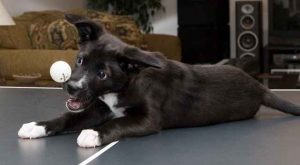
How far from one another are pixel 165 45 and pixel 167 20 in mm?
1423

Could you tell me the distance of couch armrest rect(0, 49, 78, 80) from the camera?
3.82 m

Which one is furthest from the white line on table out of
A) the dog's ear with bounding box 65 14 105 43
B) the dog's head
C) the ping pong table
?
the dog's ear with bounding box 65 14 105 43

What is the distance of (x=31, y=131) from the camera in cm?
130

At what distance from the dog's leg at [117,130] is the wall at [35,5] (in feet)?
13.8

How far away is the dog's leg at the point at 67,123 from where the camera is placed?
131cm

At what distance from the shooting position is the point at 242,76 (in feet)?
4.87

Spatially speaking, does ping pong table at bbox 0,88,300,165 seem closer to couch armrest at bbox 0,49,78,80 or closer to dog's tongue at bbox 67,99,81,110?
dog's tongue at bbox 67,99,81,110

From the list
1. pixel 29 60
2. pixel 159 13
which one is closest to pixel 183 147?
pixel 29 60

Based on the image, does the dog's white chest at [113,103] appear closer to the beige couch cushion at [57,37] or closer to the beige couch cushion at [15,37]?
the beige couch cushion at [57,37]

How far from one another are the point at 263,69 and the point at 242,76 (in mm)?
5222

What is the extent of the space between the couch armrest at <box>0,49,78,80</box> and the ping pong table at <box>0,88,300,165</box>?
7.51 feet

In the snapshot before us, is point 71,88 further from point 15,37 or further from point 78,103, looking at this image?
point 15,37

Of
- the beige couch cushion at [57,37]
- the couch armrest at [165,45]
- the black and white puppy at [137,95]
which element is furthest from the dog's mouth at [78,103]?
the couch armrest at [165,45]

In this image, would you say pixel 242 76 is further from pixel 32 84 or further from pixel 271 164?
pixel 32 84
